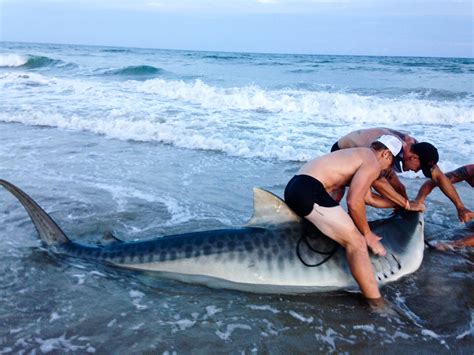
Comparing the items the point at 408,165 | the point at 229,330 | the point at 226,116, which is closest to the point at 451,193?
the point at 408,165

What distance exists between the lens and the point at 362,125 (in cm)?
1209

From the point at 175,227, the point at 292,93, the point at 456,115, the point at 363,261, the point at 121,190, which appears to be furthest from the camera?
the point at 292,93

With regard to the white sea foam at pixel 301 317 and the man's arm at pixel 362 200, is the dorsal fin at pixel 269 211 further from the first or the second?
the white sea foam at pixel 301 317

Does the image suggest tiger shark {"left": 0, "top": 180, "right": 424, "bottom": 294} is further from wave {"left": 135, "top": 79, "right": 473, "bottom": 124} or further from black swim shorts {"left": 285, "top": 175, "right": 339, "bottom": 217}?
wave {"left": 135, "top": 79, "right": 473, "bottom": 124}

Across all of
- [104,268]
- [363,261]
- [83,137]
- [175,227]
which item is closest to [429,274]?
[363,261]

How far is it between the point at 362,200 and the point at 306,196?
0.44 m

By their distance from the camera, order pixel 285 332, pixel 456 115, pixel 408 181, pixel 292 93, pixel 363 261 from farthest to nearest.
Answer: pixel 292 93, pixel 456 115, pixel 408 181, pixel 363 261, pixel 285 332

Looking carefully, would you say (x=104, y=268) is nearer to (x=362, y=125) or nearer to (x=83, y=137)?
(x=83, y=137)

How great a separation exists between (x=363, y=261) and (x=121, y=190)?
140 inches

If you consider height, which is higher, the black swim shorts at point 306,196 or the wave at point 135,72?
the black swim shorts at point 306,196

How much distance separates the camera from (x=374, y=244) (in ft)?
12.5

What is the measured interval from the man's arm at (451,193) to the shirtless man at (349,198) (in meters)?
1.25

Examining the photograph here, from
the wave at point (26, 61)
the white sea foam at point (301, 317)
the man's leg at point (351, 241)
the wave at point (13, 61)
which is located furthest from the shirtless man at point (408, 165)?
the wave at point (13, 61)

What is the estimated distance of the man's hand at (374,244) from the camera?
3.81m
